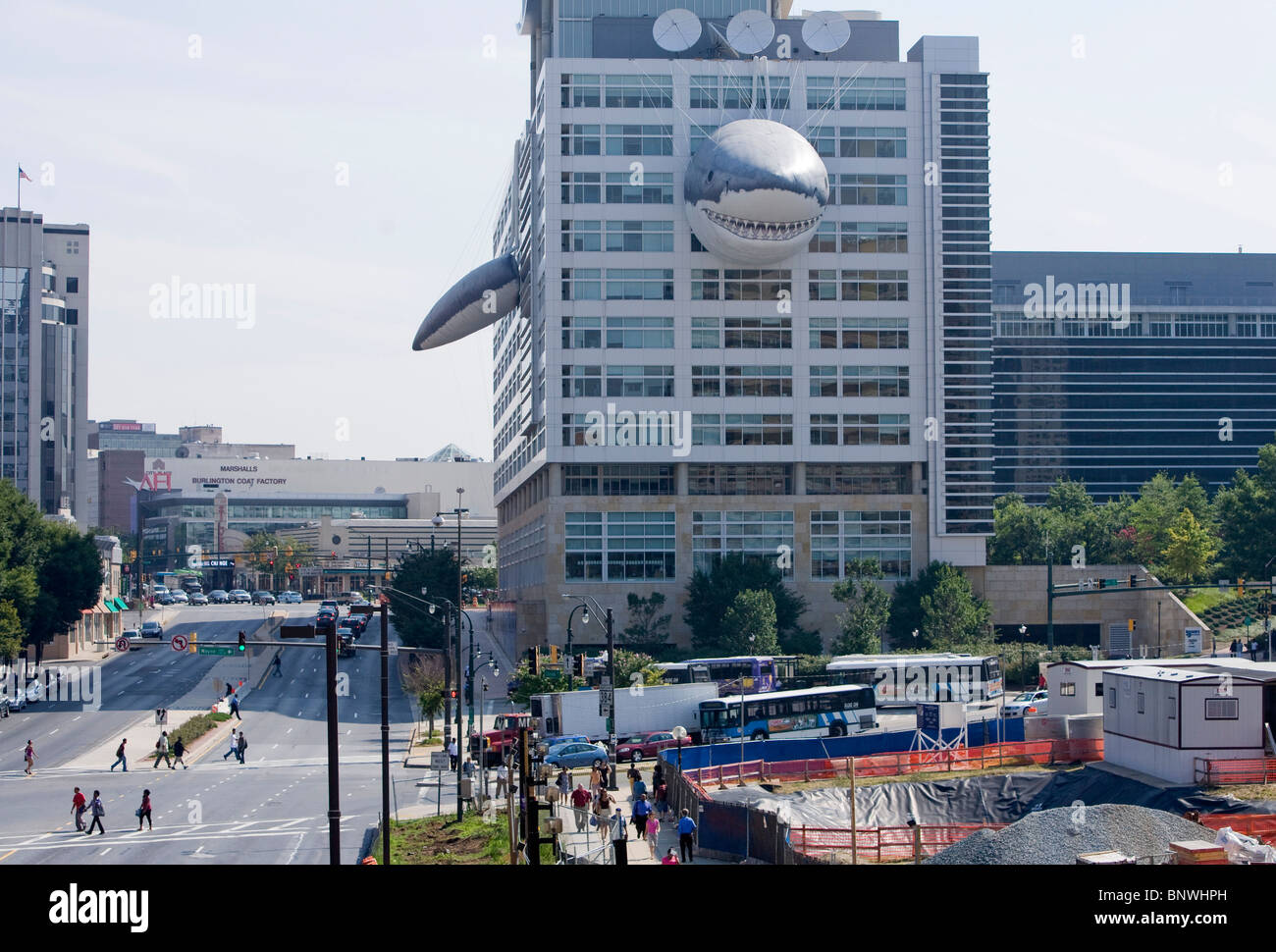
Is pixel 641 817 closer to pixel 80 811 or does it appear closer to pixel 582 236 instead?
pixel 80 811

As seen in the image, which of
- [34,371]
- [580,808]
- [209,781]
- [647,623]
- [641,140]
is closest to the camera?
[580,808]

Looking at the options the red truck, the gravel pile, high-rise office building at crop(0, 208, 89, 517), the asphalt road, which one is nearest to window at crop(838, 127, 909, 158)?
the asphalt road

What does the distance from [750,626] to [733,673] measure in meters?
11.2

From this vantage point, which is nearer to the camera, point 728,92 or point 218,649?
point 218,649

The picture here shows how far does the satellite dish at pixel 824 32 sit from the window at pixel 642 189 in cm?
1334

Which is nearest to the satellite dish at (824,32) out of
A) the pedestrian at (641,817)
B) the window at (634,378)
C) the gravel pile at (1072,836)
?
the window at (634,378)

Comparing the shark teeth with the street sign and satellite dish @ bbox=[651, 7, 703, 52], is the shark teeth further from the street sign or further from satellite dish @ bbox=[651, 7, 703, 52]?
the street sign

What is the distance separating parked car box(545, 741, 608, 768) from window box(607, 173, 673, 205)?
45.4m

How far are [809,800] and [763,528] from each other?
5384 cm

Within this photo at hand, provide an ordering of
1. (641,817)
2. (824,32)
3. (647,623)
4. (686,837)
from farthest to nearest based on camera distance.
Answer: (824,32)
(647,623)
(641,817)
(686,837)

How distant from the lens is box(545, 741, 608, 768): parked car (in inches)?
1962

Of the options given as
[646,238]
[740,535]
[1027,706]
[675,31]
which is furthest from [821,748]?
[675,31]

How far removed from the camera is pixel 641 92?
8631cm
